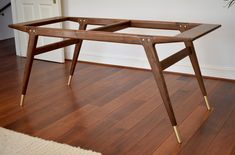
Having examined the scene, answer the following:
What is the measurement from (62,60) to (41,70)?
38cm

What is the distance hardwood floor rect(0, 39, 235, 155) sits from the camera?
6.97ft

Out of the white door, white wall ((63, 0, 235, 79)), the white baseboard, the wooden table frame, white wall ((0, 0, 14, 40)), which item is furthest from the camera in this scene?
white wall ((0, 0, 14, 40))

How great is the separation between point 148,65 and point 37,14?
1.67 meters

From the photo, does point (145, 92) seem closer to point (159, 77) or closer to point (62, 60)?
point (159, 77)

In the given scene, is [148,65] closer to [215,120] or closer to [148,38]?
[215,120]

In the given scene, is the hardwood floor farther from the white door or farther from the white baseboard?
the white door

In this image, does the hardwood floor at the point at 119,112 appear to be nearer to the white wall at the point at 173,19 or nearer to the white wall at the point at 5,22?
the white wall at the point at 173,19

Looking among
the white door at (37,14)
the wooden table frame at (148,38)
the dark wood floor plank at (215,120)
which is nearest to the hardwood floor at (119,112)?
the dark wood floor plank at (215,120)

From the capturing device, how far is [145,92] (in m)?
3.06

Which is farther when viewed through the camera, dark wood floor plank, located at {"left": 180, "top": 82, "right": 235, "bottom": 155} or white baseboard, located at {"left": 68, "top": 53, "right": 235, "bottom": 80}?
white baseboard, located at {"left": 68, "top": 53, "right": 235, "bottom": 80}

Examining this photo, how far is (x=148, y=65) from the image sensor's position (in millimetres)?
3748

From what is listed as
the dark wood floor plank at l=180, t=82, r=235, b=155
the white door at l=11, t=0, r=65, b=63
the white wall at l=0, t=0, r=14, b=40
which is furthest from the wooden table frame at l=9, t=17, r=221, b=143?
the white wall at l=0, t=0, r=14, b=40

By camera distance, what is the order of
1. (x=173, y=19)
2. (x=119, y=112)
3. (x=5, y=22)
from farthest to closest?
(x=5, y=22) → (x=173, y=19) → (x=119, y=112)

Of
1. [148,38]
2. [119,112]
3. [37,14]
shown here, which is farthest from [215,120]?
[37,14]
